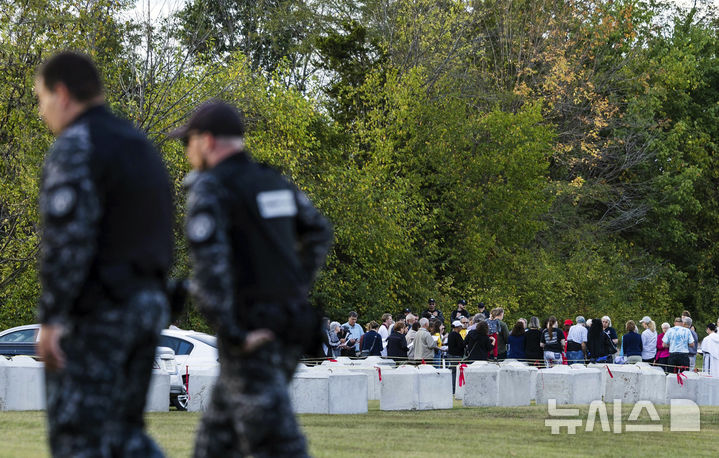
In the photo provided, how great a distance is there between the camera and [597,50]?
56375mm

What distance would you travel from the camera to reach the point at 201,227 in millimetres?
5020

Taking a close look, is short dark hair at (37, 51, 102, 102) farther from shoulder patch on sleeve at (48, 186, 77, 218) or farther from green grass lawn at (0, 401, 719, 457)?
green grass lawn at (0, 401, 719, 457)

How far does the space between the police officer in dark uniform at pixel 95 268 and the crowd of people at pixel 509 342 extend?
740 inches

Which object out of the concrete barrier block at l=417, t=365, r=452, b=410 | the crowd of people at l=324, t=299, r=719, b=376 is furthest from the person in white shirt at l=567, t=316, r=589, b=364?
the concrete barrier block at l=417, t=365, r=452, b=410

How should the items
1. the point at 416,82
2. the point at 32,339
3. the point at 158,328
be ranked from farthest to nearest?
the point at 416,82, the point at 32,339, the point at 158,328

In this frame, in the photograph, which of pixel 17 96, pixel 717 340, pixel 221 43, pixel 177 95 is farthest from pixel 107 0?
pixel 221 43

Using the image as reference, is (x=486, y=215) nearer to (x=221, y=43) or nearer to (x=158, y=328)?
(x=221, y=43)

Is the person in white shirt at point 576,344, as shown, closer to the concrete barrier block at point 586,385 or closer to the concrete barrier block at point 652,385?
the concrete barrier block at point 652,385

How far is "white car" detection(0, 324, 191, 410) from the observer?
1965 centimetres

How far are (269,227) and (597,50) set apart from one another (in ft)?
174

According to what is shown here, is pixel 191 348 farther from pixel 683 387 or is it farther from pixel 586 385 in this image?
pixel 683 387

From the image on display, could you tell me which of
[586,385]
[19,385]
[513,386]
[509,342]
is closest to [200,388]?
[19,385]

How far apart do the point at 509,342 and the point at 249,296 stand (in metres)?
21.4

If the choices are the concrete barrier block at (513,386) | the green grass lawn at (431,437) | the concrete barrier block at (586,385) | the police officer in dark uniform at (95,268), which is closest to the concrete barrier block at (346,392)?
the green grass lawn at (431,437)
